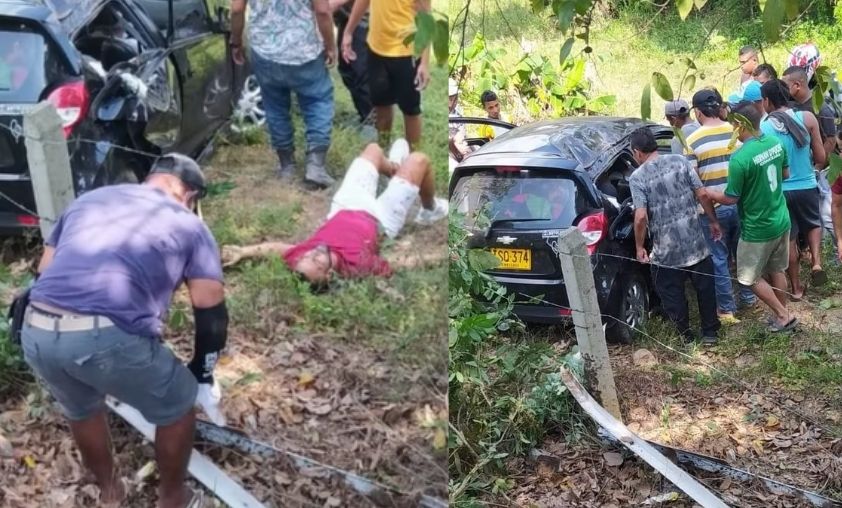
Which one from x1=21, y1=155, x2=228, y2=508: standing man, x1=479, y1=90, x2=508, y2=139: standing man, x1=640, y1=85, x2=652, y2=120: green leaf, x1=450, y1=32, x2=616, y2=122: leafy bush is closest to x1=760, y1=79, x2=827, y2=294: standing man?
x1=450, y1=32, x2=616, y2=122: leafy bush

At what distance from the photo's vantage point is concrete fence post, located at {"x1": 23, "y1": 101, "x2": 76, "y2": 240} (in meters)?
1.36

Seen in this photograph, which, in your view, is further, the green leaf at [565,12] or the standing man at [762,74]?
the standing man at [762,74]

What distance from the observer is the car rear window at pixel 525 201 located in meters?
2.36

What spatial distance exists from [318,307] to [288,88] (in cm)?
39

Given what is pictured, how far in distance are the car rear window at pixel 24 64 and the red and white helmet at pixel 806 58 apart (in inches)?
91.3

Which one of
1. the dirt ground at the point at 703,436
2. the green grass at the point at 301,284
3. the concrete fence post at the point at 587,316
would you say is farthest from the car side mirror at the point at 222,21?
the dirt ground at the point at 703,436

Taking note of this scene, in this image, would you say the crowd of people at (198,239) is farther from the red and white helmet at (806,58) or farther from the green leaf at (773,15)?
the red and white helmet at (806,58)

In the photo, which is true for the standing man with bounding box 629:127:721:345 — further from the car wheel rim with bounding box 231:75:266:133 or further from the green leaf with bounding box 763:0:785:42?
the car wheel rim with bounding box 231:75:266:133

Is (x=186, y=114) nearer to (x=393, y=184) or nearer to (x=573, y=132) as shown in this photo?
(x=393, y=184)

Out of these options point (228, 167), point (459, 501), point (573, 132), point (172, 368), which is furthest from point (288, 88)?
point (459, 501)

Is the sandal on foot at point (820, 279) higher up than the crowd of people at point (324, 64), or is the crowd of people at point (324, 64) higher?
the crowd of people at point (324, 64)

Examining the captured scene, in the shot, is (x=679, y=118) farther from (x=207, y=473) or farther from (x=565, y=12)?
(x=207, y=473)

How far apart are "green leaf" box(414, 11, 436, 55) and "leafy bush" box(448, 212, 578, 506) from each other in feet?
4.36

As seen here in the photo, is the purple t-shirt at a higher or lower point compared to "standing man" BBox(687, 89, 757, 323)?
higher
